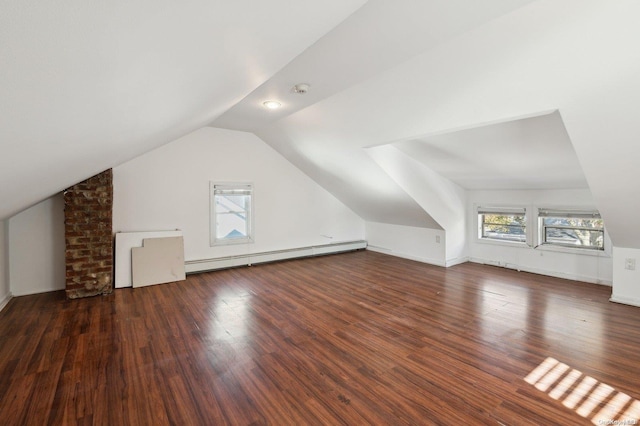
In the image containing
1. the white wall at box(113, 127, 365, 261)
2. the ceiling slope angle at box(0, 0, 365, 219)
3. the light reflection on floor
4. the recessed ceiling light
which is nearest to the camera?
the ceiling slope angle at box(0, 0, 365, 219)

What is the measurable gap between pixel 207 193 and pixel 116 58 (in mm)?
4369

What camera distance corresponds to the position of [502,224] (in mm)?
5168

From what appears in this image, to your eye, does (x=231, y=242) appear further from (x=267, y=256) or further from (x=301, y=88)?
(x=301, y=88)

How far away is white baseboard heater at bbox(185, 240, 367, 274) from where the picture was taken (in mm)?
4844

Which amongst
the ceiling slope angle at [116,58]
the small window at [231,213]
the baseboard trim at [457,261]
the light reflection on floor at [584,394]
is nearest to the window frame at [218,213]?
the small window at [231,213]

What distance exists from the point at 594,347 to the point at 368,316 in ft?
6.20

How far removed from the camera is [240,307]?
136 inches

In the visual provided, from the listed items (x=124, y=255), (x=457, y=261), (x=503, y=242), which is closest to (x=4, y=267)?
(x=124, y=255)

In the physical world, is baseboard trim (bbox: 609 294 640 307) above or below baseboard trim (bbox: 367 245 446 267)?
below

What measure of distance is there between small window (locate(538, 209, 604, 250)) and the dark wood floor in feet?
2.08

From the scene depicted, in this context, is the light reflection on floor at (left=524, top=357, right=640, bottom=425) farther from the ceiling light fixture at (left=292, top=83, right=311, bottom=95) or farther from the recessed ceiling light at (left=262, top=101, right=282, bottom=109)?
the recessed ceiling light at (left=262, top=101, right=282, bottom=109)

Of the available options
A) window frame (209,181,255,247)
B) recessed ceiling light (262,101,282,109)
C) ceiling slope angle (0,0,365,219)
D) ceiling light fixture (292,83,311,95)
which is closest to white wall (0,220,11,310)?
window frame (209,181,255,247)

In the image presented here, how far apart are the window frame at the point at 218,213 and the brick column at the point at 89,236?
140 cm

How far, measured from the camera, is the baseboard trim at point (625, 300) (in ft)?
11.1
